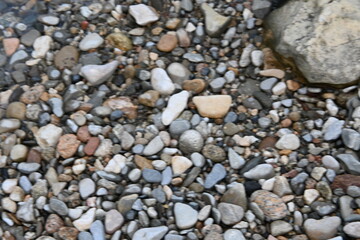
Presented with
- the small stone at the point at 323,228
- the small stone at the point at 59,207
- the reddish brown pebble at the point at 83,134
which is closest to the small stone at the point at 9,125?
the reddish brown pebble at the point at 83,134

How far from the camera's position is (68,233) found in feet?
5.41

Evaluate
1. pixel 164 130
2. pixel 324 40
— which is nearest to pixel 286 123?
pixel 324 40

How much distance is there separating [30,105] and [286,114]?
3.01 ft

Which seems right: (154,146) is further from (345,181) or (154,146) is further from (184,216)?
(345,181)

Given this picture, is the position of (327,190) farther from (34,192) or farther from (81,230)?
(34,192)

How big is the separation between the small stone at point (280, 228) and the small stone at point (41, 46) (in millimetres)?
1080

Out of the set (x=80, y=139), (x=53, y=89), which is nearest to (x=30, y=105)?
(x=53, y=89)

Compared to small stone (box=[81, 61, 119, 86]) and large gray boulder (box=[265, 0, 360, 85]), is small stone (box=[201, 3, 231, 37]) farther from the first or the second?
small stone (box=[81, 61, 119, 86])

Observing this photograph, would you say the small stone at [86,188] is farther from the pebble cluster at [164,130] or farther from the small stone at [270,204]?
the small stone at [270,204]

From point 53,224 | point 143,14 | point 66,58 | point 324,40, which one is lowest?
point 53,224

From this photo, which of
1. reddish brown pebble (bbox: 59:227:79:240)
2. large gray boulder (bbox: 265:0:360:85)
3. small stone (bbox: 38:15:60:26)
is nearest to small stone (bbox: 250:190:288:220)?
large gray boulder (bbox: 265:0:360:85)

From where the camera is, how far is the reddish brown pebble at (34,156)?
1.81 metres

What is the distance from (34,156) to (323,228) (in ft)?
3.19

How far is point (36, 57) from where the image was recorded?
2049 mm
